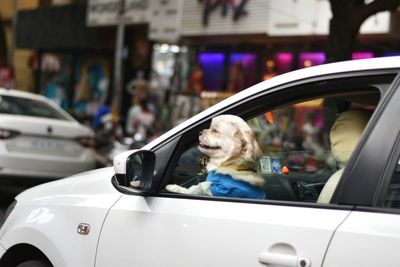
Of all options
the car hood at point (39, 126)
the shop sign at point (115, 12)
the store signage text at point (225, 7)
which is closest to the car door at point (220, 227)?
the car hood at point (39, 126)

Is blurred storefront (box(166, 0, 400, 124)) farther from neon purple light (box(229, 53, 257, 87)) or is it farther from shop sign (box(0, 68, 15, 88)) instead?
shop sign (box(0, 68, 15, 88))

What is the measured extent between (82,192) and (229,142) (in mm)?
852

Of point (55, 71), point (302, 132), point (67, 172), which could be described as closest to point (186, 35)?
point (302, 132)

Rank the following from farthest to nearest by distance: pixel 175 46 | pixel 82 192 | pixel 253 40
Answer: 1. pixel 175 46
2. pixel 253 40
3. pixel 82 192

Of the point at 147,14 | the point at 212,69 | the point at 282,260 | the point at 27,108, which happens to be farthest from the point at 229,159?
the point at 147,14

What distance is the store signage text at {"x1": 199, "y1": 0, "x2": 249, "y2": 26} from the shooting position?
42.3 ft

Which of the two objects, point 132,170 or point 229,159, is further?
point 132,170

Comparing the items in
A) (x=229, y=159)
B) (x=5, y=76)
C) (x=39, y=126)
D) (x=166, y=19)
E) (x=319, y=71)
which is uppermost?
(x=166, y=19)

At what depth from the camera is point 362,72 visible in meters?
2.41

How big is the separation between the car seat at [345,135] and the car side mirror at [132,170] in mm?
778

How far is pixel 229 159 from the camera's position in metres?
2.79

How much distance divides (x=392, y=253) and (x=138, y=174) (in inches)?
55.4

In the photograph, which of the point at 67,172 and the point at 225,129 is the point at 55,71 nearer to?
the point at 67,172

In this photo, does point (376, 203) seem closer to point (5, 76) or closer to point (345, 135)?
point (345, 135)
